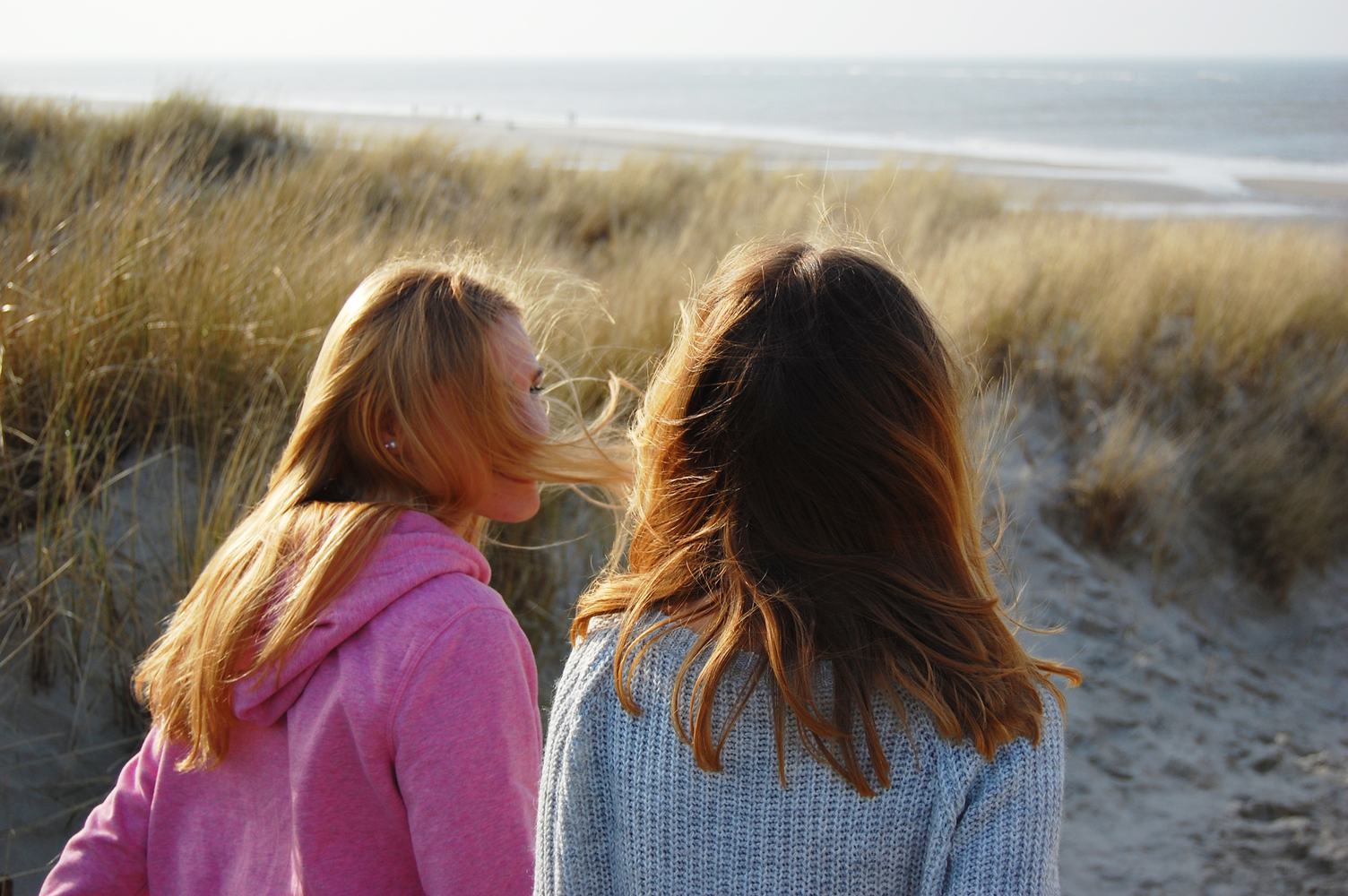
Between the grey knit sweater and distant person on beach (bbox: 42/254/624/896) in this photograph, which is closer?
the grey knit sweater

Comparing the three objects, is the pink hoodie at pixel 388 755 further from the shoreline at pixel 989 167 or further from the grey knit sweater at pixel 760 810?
the shoreline at pixel 989 167

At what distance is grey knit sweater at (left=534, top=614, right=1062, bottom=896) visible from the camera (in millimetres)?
1110

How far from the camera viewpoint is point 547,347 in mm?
4129

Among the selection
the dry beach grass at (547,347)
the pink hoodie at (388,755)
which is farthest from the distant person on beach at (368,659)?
the dry beach grass at (547,347)

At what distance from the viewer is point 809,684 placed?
1.15 m

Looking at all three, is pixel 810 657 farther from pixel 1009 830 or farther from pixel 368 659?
pixel 368 659

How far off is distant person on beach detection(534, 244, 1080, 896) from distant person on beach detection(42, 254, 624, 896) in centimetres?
13

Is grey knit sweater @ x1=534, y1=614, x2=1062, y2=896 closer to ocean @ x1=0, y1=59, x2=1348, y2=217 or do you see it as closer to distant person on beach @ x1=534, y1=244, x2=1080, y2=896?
distant person on beach @ x1=534, y1=244, x2=1080, y2=896

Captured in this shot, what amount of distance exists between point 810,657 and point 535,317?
1.52 meters

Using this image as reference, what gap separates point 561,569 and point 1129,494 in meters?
2.76

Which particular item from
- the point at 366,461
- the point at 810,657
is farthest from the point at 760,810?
the point at 366,461

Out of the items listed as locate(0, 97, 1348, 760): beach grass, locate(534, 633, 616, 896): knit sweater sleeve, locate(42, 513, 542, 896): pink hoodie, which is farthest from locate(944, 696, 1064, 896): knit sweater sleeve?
locate(0, 97, 1348, 760): beach grass

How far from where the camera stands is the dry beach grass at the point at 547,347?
3008mm

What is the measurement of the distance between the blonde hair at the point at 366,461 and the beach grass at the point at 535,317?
524 mm
